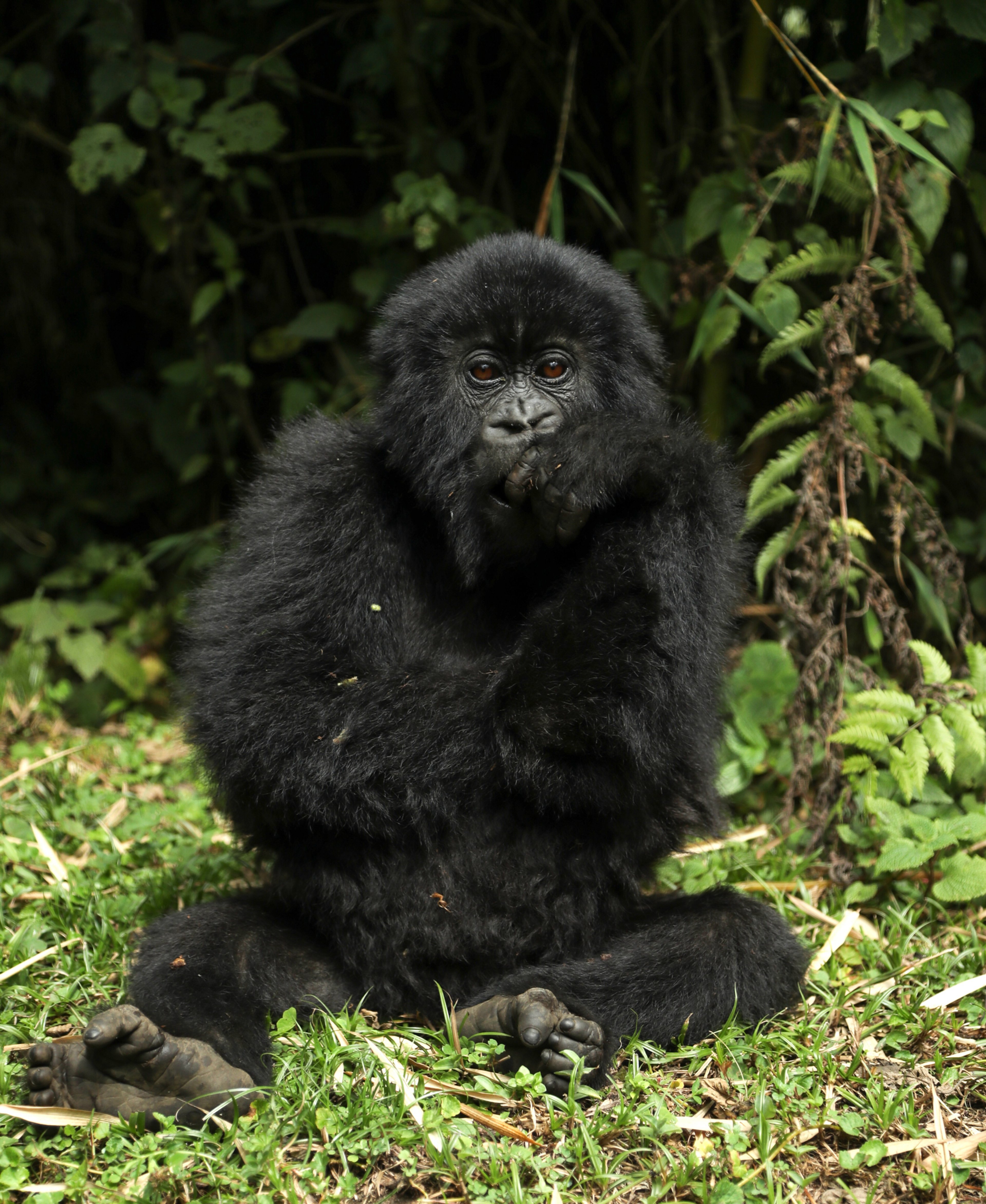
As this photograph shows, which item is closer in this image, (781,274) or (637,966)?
(637,966)

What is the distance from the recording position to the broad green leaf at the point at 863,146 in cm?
370

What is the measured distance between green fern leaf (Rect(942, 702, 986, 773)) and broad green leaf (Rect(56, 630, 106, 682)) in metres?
3.91

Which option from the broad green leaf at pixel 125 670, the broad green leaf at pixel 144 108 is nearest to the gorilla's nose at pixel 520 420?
the broad green leaf at pixel 144 108

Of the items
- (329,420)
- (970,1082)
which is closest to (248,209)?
(329,420)

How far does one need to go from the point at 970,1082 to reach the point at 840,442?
6.92 ft

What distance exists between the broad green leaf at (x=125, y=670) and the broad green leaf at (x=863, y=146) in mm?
3971

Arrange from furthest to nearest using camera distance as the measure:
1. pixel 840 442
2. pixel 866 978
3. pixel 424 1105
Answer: pixel 840 442 < pixel 866 978 < pixel 424 1105

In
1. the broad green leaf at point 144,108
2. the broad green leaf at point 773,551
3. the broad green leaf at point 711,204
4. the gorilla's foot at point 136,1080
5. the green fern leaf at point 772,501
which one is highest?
the broad green leaf at point 144,108

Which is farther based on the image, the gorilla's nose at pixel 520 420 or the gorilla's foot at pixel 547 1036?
the gorilla's nose at pixel 520 420

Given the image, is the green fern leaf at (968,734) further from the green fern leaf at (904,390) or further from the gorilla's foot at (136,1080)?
the gorilla's foot at (136,1080)

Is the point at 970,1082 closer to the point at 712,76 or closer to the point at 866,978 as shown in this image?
the point at 866,978

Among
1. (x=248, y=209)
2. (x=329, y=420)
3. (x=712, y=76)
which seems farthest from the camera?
(x=248, y=209)

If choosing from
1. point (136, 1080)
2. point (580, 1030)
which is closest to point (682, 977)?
point (580, 1030)

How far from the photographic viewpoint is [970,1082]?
2627 mm
